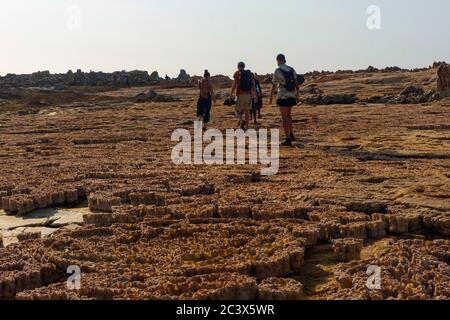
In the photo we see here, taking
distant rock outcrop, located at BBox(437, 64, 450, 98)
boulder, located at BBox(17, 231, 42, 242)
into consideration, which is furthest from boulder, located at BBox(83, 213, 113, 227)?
distant rock outcrop, located at BBox(437, 64, 450, 98)

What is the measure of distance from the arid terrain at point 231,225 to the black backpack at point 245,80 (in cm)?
341

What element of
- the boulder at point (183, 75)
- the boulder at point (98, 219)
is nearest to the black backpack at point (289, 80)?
the boulder at point (98, 219)

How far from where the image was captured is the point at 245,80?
15.3 m

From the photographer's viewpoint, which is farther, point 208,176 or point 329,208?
point 208,176

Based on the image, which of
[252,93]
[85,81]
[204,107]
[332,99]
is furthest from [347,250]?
[85,81]

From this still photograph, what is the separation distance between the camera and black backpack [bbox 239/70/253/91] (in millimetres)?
15195

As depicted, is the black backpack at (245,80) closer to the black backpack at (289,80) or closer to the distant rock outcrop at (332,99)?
the black backpack at (289,80)

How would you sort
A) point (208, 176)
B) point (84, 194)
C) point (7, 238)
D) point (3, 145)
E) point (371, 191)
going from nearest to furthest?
1. point (7, 238)
2. point (371, 191)
3. point (84, 194)
4. point (208, 176)
5. point (3, 145)

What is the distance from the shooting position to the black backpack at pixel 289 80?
41.8 feet

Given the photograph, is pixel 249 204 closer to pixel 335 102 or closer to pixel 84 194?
pixel 84 194

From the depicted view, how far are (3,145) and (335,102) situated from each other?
1813cm

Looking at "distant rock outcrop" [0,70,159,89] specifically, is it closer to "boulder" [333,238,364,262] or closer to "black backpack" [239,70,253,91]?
"black backpack" [239,70,253,91]
